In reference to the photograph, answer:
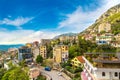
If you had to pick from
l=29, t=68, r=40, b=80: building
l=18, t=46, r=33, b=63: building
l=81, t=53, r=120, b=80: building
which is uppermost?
l=81, t=53, r=120, b=80: building

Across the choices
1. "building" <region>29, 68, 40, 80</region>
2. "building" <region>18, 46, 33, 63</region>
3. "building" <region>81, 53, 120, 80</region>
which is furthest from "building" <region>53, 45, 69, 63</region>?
"building" <region>81, 53, 120, 80</region>

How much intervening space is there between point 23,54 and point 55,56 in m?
12.4

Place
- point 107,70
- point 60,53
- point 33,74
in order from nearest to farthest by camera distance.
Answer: point 107,70
point 33,74
point 60,53

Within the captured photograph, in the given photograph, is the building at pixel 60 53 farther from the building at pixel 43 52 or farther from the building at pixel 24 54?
the building at pixel 24 54

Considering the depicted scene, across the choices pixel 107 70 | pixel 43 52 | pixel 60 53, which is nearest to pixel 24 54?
pixel 43 52

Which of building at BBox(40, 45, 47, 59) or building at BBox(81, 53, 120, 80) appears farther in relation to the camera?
building at BBox(40, 45, 47, 59)

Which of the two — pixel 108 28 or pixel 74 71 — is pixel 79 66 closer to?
pixel 74 71

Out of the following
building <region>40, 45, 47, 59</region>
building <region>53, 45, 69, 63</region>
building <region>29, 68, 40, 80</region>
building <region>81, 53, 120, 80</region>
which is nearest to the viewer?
building <region>81, 53, 120, 80</region>

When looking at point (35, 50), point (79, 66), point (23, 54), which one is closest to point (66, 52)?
point (79, 66)

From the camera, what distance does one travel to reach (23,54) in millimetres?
58031

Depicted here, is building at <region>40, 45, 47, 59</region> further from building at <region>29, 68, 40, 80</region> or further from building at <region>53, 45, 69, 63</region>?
building at <region>29, 68, 40, 80</region>

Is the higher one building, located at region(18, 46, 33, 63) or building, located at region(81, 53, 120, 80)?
building, located at region(81, 53, 120, 80)

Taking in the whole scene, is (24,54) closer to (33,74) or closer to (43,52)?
(43,52)

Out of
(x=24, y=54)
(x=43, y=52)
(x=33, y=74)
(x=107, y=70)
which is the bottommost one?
(x=33, y=74)
